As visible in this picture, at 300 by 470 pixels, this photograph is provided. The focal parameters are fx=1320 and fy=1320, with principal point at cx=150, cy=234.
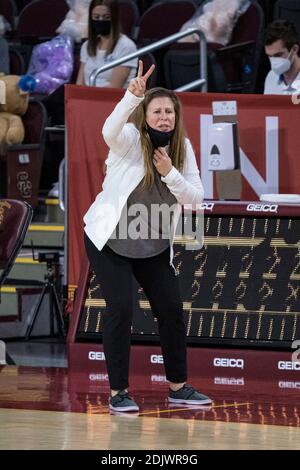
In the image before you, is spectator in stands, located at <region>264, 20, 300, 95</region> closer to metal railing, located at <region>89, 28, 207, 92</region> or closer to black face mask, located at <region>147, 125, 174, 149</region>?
metal railing, located at <region>89, 28, 207, 92</region>

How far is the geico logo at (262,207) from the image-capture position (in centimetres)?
810

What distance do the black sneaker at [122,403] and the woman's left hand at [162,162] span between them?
4.02 ft

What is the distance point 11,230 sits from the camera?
8.59m

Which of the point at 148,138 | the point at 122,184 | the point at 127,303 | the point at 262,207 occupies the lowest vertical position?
the point at 127,303

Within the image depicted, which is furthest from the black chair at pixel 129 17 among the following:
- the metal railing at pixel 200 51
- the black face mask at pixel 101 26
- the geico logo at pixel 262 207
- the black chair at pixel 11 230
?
the geico logo at pixel 262 207

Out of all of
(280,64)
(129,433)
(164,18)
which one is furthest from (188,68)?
(129,433)

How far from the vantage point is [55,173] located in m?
12.3

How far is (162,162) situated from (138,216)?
0.33m

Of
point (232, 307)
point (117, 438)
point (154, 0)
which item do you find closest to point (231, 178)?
point (232, 307)

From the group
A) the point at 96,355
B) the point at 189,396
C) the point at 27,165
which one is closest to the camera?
the point at 189,396

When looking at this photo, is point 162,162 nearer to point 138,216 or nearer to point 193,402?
point 138,216

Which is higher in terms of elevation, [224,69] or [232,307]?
[224,69]

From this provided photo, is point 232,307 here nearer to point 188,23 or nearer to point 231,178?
point 231,178
